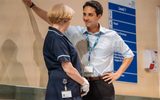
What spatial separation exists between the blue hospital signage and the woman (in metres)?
1.79

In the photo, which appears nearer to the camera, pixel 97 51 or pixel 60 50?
pixel 60 50

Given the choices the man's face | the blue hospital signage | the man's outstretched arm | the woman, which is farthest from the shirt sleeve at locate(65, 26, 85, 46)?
the blue hospital signage

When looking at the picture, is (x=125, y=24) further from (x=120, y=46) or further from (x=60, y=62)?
(x=60, y=62)

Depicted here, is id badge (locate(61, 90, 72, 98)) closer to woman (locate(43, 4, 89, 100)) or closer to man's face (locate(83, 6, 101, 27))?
woman (locate(43, 4, 89, 100))

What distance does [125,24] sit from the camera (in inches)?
190

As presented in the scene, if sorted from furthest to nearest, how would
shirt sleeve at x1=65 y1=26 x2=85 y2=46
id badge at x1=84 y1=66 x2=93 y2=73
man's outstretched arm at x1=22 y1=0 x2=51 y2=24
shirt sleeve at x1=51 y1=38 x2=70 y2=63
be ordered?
1. man's outstretched arm at x1=22 y1=0 x2=51 y2=24
2. shirt sleeve at x1=65 y1=26 x2=85 y2=46
3. id badge at x1=84 y1=66 x2=93 y2=73
4. shirt sleeve at x1=51 y1=38 x2=70 y2=63

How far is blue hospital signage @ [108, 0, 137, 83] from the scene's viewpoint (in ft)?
15.3

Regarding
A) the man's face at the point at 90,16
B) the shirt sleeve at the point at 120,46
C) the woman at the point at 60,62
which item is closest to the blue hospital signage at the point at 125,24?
the shirt sleeve at the point at 120,46

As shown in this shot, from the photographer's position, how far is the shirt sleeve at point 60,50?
2.77 metres

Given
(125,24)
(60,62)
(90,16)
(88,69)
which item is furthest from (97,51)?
(125,24)

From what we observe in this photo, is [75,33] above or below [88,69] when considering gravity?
above

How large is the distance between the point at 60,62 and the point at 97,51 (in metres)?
0.68

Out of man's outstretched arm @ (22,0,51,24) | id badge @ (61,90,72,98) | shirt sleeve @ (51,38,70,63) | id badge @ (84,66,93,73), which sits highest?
man's outstretched arm @ (22,0,51,24)

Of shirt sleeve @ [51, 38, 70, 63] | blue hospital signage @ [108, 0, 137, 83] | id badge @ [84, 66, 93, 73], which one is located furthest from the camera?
blue hospital signage @ [108, 0, 137, 83]
